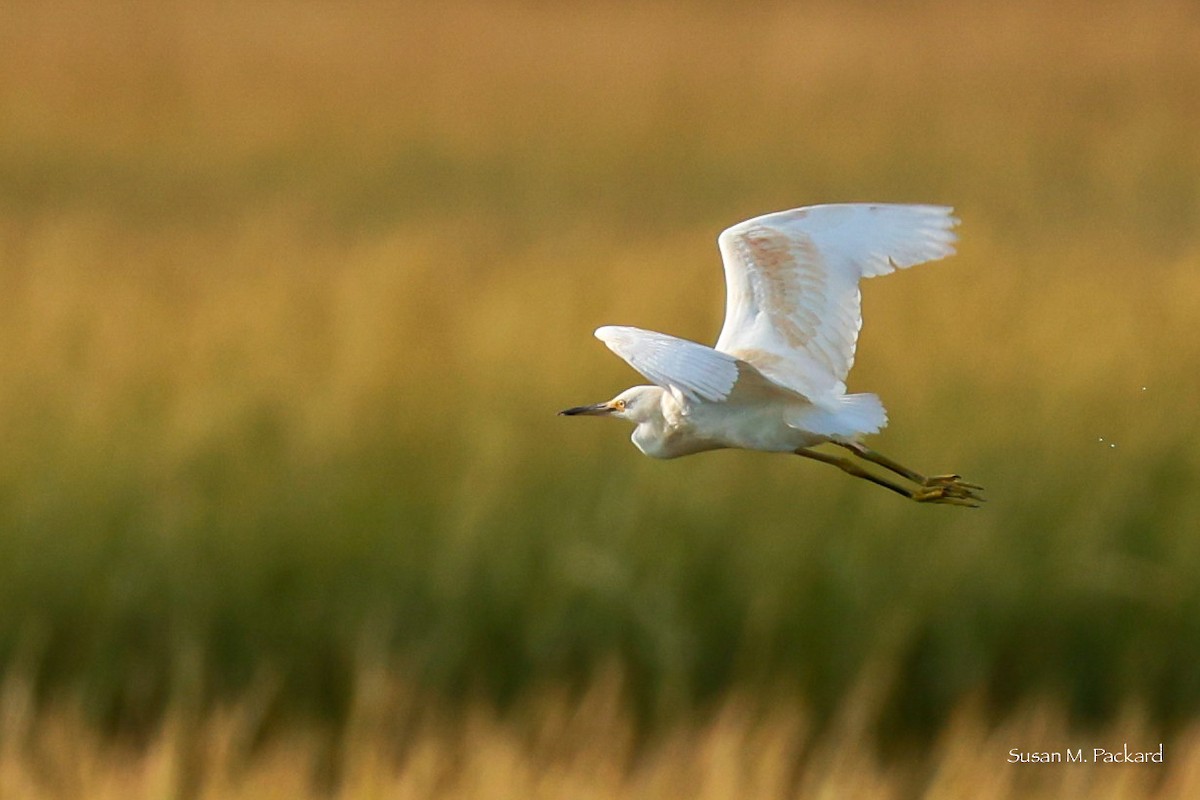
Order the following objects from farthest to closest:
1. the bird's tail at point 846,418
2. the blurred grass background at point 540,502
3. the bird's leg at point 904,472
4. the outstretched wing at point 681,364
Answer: the blurred grass background at point 540,502
the bird's leg at point 904,472
the bird's tail at point 846,418
the outstretched wing at point 681,364

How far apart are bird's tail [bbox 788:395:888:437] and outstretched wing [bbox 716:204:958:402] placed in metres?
0.12

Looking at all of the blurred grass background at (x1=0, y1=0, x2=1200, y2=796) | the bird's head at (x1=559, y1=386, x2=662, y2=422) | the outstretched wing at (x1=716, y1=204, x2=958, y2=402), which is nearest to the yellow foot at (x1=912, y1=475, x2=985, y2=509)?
the outstretched wing at (x1=716, y1=204, x2=958, y2=402)

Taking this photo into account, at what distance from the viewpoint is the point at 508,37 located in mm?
7094

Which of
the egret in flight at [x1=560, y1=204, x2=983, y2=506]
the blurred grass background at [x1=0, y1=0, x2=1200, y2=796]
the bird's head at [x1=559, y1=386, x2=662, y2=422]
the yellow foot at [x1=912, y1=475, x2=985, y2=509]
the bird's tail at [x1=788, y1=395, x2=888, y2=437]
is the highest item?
the egret in flight at [x1=560, y1=204, x2=983, y2=506]

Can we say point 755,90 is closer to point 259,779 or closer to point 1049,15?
point 1049,15

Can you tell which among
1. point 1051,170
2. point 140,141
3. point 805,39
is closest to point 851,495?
point 1051,170

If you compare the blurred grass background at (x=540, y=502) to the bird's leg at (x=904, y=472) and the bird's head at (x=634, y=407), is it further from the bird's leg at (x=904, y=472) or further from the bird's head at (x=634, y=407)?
the bird's head at (x=634, y=407)

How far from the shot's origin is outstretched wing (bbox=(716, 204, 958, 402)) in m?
1.90

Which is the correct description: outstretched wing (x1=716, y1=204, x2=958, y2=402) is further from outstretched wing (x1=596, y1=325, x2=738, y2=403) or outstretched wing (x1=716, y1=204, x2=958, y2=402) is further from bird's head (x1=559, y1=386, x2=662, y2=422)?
outstretched wing (x1=596, y1=325, x2=738, y2=403)

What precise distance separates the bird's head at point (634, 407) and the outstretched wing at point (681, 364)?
0.82 feet

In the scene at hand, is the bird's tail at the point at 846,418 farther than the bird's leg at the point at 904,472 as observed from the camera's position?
No

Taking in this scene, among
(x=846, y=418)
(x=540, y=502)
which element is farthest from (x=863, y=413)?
(x=540, y=502)

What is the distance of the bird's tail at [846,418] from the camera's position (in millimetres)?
1697

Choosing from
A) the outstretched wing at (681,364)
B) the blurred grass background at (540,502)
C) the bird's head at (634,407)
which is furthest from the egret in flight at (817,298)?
the blurred grass background at (540,502)
